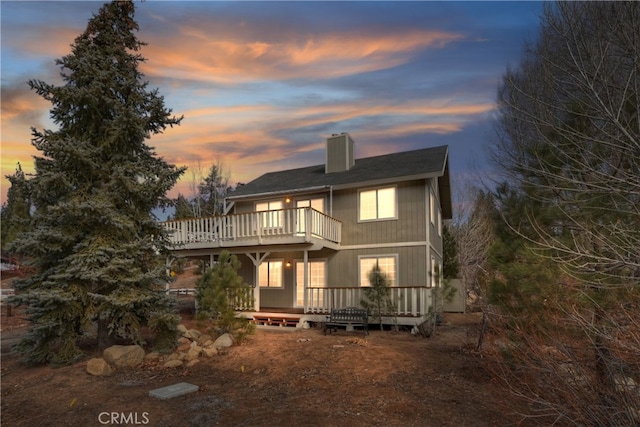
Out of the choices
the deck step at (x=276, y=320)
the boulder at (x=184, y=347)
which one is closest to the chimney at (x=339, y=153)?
the deck step at (x=276, y=320)

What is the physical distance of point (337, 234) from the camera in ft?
52.0

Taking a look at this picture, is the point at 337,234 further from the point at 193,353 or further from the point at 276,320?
the point at 193,353

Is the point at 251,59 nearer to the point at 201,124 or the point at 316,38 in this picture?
the point at 316,38

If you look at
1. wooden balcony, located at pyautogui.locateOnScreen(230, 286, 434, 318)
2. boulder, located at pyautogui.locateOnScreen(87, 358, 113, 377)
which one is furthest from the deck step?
boulder, located at pyautogui.locateOnScreen(87, 358, 113, 377)

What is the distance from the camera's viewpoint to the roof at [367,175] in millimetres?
14797

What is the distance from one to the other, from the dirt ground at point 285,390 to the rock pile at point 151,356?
0.23m

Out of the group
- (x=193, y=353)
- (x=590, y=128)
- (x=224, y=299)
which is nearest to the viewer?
(x=590, y=128)

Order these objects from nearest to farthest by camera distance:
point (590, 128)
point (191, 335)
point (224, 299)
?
point (590, 128) < point (224, 299) < point (191, 335)

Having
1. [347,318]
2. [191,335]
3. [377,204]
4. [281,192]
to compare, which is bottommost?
[191,335]

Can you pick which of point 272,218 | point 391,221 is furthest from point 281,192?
point 391,221

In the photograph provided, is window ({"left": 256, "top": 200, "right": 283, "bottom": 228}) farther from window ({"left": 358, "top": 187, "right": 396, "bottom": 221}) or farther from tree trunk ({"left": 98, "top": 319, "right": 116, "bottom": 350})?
tree trunk ({"left": 98, "top": 319, "right": 116, "bottom": 350})

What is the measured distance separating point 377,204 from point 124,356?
10.0 meters

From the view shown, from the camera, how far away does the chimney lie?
17859mm

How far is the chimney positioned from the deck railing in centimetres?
580
